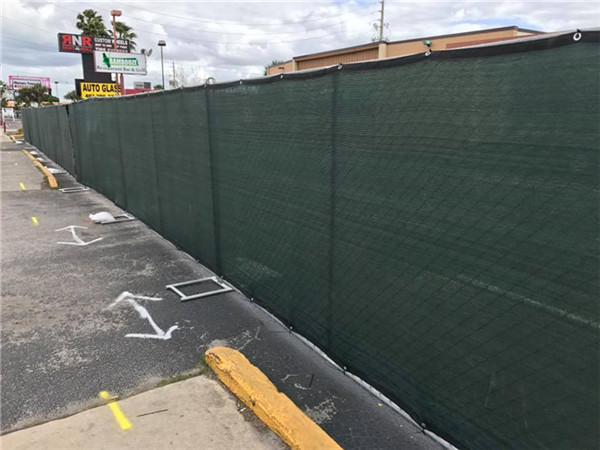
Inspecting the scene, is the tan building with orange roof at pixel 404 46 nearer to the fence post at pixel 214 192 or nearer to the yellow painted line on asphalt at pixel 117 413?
the fence post at pixel 214 192

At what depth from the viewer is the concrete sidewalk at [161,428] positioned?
263cm

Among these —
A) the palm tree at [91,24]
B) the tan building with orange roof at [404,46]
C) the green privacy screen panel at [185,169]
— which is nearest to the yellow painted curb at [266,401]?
the green privacy screen panel at [185,169]

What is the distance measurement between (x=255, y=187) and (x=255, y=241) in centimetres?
56

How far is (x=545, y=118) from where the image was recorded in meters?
1.93

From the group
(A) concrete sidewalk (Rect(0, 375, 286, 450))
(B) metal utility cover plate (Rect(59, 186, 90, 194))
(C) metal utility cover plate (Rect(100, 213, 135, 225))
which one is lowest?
(A) concrete sidewalk (Rect(0, 375, 286, 450))

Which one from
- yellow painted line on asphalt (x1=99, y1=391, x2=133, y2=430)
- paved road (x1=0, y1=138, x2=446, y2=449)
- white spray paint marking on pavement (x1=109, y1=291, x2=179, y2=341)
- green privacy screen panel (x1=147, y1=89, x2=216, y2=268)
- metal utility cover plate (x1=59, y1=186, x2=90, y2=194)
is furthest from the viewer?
metal utility cover plate (x1=59, y1=186, x2=90, y2=194)

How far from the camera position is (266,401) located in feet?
9.53

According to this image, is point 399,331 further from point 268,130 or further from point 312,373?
point 268,130

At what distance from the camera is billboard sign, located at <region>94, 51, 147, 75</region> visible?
→ 85.7 feet

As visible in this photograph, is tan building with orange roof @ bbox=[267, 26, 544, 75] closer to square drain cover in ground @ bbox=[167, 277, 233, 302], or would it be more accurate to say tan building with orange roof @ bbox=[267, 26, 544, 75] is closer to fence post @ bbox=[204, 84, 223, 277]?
fence post @ bbox=[204, 84, 223, 277]

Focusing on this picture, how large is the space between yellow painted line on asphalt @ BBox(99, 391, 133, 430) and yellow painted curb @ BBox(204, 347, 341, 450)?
2.32ft

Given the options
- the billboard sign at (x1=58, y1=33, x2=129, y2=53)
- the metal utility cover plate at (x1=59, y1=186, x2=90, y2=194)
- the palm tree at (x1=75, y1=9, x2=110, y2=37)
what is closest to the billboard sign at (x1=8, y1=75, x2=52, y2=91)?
the palm tree at (x1=75, y1=9, x2=110, y2=37)

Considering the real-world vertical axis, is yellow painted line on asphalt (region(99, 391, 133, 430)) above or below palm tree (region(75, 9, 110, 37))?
below

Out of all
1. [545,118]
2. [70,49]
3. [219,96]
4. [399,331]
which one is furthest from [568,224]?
[70,49]
